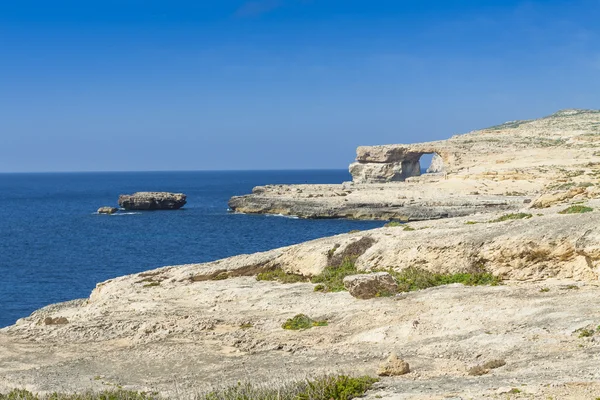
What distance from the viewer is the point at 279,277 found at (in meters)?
33.2

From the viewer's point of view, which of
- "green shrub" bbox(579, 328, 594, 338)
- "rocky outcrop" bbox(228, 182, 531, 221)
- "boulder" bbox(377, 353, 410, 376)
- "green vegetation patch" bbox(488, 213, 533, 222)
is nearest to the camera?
"boulder" bbox(377, 353, 410, 376)

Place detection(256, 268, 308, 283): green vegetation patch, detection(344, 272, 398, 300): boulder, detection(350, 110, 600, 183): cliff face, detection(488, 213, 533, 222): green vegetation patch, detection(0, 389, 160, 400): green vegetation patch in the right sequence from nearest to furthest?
detection(0, 389, 160, 400): green vegetation patch < detection(344, 272, 398, 300): boulder < detection(488, 213, 533, 222): green vegetation patch < detection(256, 268, 308, 283): green vegetation patch < detection(350, 110, 600, 183): cliff face

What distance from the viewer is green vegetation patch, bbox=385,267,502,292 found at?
26.8 meters

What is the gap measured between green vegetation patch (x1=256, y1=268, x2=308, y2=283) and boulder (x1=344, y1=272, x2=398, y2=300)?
619cm

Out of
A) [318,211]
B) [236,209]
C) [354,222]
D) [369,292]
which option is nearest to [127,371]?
[369,292]

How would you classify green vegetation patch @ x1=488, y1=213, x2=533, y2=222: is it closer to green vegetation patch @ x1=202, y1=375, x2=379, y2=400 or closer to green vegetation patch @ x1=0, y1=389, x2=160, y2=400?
green vegetation patch @ x1=202, y1=375, x2=379, y2=400

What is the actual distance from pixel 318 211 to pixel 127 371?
3107 inches

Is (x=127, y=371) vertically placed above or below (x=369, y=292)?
below

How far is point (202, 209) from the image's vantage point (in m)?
125

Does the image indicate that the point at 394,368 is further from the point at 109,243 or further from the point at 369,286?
the point at 109,243

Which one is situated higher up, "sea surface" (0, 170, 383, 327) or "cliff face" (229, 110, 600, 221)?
"cliff face" (229, 110, 600, 221)

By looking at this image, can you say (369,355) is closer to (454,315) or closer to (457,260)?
(454,315)

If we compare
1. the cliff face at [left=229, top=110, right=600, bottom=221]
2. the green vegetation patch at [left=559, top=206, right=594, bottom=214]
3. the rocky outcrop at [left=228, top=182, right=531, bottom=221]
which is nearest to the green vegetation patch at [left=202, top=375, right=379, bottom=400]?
the green vegetation patch at [left=559, top=206, right=594, bottom=214]

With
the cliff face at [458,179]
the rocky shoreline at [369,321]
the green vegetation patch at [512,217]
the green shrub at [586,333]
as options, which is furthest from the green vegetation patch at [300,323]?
the cliff face at [458,179]
